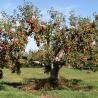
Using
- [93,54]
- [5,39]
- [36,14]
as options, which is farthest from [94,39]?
[5,39]

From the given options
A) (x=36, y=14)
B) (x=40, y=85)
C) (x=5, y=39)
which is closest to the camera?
(x=5, y=39)

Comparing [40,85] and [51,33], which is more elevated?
[51,33]

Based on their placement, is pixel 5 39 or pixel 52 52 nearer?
pixel 5 39

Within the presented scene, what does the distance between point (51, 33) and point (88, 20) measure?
342cm

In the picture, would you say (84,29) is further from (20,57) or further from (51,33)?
(20,57)

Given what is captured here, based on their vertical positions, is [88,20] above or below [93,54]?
above

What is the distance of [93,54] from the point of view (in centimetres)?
3453

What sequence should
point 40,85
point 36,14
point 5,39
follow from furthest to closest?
point 40,85 < point 36,14 < point 5,39

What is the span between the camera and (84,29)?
33344 millimetres

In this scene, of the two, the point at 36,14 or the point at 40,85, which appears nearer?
the point at 36,14

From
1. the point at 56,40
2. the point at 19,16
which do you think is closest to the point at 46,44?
the point at 56,40

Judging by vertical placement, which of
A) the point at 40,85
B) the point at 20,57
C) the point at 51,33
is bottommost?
the point at 40,85

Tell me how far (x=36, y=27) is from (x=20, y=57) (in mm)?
3050

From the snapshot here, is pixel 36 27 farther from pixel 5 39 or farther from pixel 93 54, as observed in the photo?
pixel 93 54
